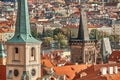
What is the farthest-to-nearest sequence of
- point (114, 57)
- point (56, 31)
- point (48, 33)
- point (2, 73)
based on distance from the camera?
point (56, 31), point (48, 33), point (114, 57), point (2, 73)

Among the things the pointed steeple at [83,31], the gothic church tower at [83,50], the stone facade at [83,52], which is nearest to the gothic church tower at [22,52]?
the gothic church tower at [83,50]

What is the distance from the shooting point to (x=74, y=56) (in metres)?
55.8

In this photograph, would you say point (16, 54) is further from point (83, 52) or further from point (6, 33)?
point (6, 33)

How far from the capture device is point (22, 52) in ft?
104

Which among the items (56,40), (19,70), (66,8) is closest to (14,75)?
(19,70)

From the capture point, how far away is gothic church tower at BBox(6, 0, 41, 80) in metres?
31.6

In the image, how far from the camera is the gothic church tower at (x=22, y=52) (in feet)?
104

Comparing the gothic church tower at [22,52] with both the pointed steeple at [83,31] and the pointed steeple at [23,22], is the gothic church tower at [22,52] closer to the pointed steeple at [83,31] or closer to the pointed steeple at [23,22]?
the pointed steeple at [23,22]

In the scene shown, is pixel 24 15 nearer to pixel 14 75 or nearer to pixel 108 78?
pixel 14 75

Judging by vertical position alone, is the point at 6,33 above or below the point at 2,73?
below

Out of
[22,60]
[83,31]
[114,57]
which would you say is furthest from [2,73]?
[114,57]

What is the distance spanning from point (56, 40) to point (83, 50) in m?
71.7

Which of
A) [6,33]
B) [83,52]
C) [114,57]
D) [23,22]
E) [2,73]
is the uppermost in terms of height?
[23,22]

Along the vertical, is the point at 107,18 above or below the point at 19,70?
below
